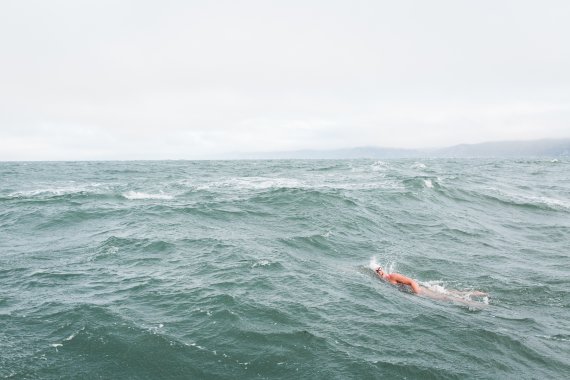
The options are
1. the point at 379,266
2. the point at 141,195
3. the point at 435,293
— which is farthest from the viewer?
the point at 141,195

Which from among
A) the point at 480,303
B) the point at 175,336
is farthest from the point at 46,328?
the point at 480,303

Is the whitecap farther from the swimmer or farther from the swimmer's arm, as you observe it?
the swimmer's arm

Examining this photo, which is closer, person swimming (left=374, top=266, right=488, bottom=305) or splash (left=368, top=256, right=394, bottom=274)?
person swimming (left=374, top=266, right=488, bottom=305)

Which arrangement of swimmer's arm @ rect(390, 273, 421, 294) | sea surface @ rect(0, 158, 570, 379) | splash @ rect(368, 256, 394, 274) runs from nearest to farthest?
sea surface @ rect(0, 158, 570, 379)
swimmer's arm @ rect(390, 273, 421, 294)
splash @ rect(368, 256, 394, 274)

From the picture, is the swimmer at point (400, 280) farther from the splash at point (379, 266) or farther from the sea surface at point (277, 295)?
the splash at point (379, 266)

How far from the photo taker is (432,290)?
15672 millimetres

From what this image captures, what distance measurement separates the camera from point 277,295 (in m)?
14.3

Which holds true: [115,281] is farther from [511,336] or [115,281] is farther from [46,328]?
[511,336]

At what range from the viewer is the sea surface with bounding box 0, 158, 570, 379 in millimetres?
10211

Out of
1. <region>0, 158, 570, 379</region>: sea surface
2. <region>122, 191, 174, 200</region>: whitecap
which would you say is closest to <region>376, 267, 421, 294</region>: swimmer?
<region>0, 158, 570, 379</region>: sea surface

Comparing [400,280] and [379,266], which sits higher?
[400,280]

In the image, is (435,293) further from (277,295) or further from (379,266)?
(277,295)

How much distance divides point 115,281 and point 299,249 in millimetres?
8901

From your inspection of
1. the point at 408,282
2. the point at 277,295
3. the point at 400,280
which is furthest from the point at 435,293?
the point at 277,295
